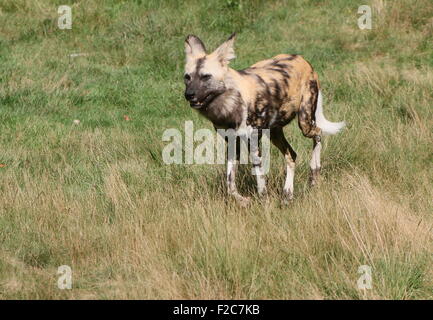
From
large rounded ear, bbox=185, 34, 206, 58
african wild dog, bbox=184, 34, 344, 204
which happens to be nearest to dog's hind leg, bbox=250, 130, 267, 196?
african wild dog, bbox=184, 34, 344, 204

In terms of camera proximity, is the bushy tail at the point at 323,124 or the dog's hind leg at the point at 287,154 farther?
the bushy tail at the point at 323,124

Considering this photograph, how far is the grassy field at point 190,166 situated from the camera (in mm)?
4387

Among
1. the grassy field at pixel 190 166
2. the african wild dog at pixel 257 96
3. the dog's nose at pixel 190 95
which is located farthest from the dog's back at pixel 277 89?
the grassy field at pixel 190 166

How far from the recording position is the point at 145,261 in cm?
457

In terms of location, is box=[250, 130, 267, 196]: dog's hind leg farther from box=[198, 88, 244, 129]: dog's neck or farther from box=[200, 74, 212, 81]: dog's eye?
box=[200, 74, 212, 81]: dog's eye

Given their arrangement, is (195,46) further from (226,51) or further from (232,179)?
(232,179)

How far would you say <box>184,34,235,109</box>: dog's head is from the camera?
5.38 meters

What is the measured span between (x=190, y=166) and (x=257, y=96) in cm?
100

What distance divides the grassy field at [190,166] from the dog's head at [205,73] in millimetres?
742

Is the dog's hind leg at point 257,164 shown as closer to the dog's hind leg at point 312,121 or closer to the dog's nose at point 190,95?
the dog's hind leg at point 312,121

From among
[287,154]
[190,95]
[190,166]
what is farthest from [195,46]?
[287,154]

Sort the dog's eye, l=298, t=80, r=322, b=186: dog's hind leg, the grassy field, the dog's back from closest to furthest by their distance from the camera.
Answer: the grassy field → the dog's eye → the dog's back → l=298, t=80, r=322, b=186: dog's hind leg

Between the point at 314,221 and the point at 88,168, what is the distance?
2.52 m

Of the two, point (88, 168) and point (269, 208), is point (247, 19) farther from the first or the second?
point (269, 208)
